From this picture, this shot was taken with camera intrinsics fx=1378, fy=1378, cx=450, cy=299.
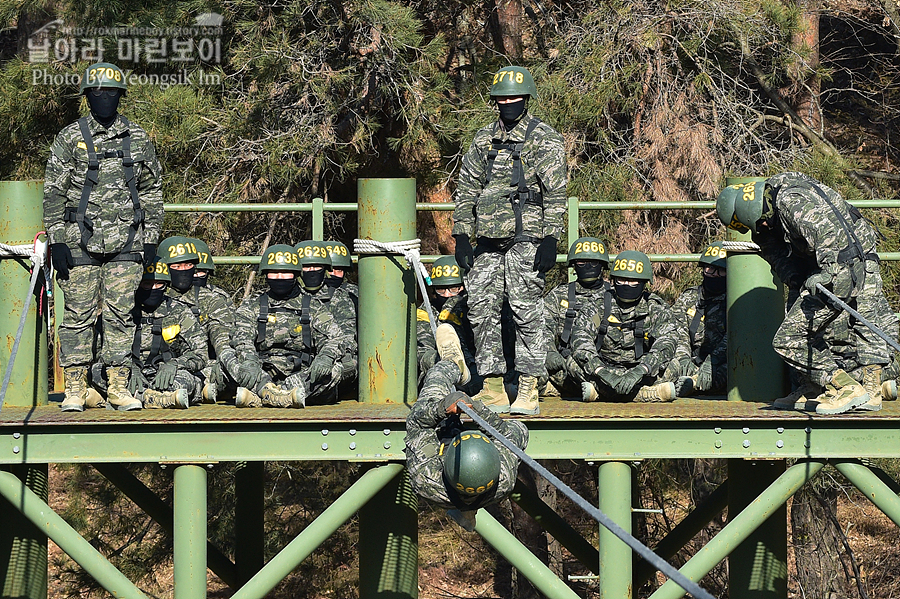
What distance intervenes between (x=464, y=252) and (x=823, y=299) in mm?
1886

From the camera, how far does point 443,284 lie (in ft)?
28.1

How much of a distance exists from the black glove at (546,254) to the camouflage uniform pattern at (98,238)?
2.18 meters

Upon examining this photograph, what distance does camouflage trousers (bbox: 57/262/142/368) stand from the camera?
296 inches

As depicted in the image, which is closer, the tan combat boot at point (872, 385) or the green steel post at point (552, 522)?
the tan combat boot at point (872, 385)

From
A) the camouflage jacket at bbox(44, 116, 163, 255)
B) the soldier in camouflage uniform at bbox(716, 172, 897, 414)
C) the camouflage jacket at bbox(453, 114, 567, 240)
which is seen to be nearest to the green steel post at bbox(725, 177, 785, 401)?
the soldier in camouflage uniform at bbox(716, 172, 897, 414)

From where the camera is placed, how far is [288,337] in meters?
7.99

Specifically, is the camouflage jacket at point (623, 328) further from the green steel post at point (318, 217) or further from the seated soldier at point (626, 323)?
the green steel post at point (318, 217)

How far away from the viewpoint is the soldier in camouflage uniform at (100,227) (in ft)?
24.7

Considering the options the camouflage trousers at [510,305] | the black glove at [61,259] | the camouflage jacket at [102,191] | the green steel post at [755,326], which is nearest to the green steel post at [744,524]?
the green steel post at [755,326]

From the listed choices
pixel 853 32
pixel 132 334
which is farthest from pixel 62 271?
pixel 853 32

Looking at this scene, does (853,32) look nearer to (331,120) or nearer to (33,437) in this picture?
Result: (331,120)

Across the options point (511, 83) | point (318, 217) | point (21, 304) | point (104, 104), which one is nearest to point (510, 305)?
point (511, 83)

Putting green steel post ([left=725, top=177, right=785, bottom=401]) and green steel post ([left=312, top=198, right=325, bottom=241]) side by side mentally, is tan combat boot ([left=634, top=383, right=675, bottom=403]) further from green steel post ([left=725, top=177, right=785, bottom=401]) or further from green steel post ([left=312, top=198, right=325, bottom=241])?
green steel post ([left=312, top=198, right=325, bottom=241])

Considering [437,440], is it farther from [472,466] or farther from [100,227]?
[100,227]
